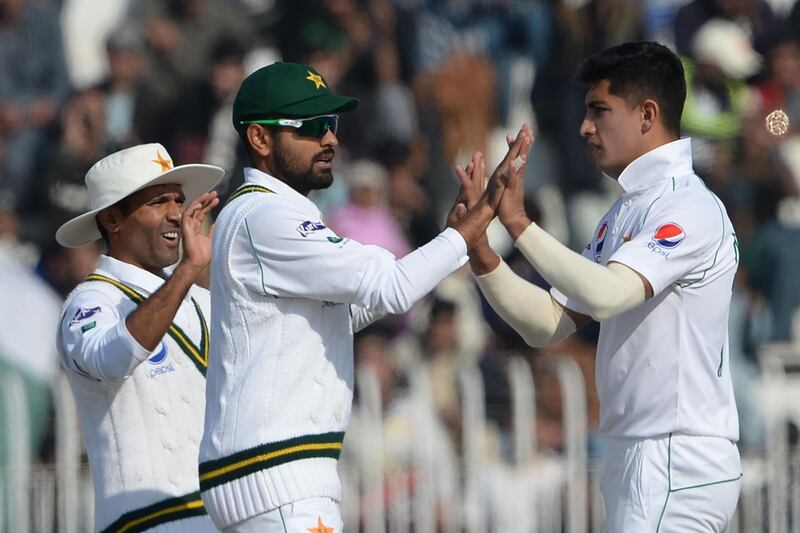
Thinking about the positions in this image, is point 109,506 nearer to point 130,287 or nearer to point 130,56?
point 130,287

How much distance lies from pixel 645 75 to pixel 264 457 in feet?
5.89

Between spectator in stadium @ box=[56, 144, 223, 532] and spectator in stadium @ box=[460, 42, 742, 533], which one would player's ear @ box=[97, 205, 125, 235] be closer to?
spectator in stadium @ box=[56, 144, 223, 532]

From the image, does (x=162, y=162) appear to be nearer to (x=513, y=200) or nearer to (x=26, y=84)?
(x=513, y=200)

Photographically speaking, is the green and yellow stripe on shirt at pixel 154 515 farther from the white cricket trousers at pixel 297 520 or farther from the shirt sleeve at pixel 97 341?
the white cricket trousers at pixel 297 520

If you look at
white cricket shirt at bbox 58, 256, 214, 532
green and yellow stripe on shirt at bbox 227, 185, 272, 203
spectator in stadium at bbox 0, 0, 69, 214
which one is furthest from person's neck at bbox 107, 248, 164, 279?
spectator in stadium at bbox 0, 0, 69, 214

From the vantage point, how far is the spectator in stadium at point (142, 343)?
5.08 metres

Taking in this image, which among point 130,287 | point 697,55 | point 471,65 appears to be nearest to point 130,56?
point 471,65

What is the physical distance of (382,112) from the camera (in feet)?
37.2

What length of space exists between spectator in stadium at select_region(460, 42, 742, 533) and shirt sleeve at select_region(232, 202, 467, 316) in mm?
427

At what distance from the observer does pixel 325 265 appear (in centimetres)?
477

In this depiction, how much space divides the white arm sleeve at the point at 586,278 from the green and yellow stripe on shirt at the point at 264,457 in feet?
2.82

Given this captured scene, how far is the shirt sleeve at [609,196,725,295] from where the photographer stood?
196 inches

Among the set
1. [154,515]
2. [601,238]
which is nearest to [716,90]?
[601,238]

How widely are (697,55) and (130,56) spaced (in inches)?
158
